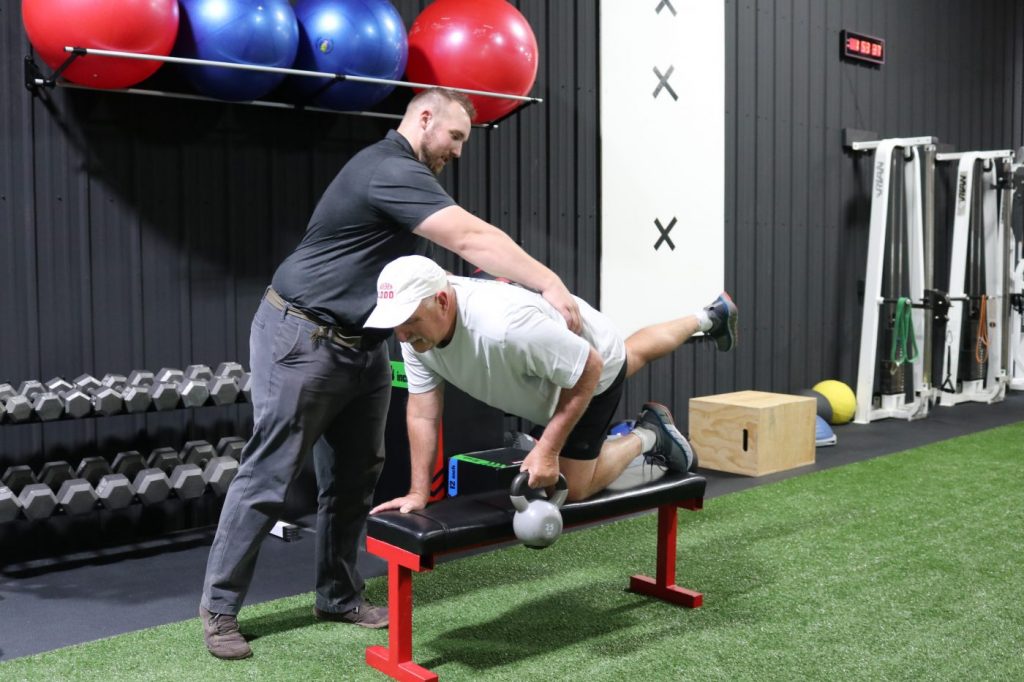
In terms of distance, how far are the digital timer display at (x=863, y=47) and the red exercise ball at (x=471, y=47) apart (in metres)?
3.72

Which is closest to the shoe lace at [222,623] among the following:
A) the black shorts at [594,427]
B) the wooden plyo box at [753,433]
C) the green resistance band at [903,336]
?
the black shorts at [594,427]

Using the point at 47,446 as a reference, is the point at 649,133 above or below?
above

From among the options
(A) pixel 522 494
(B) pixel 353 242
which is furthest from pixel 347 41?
(A) pixel 522 494

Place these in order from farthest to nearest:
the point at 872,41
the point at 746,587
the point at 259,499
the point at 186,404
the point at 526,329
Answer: the point at 872,41 < the point at 186,404 < the point at 746,587 < the point at 259,499 < the point at 526,329

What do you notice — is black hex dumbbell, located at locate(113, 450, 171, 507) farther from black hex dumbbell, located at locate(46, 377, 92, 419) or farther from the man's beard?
the man's beard

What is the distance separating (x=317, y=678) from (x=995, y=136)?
8.17 m

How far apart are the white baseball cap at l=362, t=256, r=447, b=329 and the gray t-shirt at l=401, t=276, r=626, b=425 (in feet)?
0.55

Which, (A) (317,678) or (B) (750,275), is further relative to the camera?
(B) (750,275)

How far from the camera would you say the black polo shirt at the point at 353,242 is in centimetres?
248

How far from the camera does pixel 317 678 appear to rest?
242cm

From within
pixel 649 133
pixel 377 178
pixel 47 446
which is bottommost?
pixel 47 446

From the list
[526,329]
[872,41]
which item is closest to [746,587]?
[526,329]

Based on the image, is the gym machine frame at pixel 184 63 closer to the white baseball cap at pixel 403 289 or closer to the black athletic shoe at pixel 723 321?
the black athletic shoe at pixel 723 321

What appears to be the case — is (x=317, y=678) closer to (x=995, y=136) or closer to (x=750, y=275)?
(x=750, y=275)
